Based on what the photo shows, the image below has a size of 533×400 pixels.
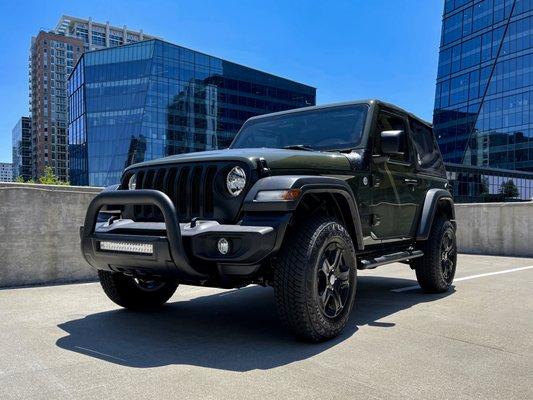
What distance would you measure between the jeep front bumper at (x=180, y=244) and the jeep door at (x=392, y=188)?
1762 millimetres

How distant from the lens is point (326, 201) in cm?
414

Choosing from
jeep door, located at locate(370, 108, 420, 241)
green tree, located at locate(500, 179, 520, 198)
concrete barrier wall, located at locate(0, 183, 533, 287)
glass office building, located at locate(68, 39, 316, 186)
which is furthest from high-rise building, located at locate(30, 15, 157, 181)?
jeep door, located at locate(370, 108, 420, 241)

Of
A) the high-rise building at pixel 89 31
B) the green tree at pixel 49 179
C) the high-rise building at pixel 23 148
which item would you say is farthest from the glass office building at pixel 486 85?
the high-rise building at pixel 23 148

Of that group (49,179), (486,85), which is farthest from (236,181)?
(486,85)

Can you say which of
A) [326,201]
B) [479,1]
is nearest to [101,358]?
[326,201]

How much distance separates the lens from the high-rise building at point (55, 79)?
145 meters

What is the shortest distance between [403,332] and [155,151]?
66.1 m

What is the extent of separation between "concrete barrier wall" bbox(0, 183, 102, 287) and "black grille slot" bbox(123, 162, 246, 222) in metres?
3.08

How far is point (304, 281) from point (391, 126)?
2585mm

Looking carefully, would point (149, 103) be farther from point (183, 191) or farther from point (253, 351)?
point (253, 351)

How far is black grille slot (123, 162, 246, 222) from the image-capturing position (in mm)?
3621

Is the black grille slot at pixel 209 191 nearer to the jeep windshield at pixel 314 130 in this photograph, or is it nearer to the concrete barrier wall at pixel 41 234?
the jeep windshield at pixel 314 130

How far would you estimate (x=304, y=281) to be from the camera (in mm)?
3445

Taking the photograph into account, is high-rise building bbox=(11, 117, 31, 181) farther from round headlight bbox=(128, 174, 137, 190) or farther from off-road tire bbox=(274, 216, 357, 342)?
off-road tire bbox=(274, 216, 357, 342)
